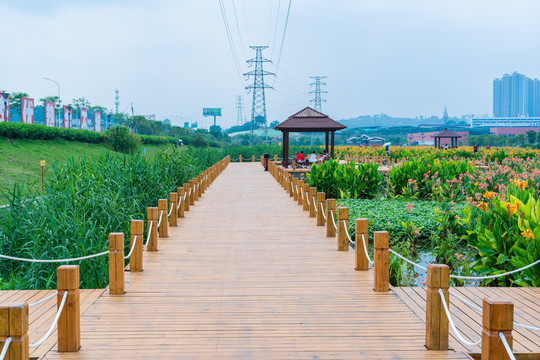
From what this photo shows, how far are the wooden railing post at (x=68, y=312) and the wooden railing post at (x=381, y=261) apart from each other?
2806 mm

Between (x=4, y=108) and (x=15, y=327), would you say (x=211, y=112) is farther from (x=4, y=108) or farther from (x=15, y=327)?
(x=15, y=327)

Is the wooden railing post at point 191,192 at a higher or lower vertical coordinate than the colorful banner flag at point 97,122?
lower

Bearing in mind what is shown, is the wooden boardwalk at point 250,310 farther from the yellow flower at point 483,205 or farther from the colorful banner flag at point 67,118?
the colorful banner flag at point 67,118

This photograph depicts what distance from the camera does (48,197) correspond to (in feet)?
27.3

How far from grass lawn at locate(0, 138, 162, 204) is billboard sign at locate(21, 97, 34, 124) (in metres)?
1.96

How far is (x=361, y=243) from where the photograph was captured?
6160 millimetres

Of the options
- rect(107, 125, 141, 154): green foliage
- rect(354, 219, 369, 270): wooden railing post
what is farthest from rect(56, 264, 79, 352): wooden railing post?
rect(107, 125, 141, 154): green foliage

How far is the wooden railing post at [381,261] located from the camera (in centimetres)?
515

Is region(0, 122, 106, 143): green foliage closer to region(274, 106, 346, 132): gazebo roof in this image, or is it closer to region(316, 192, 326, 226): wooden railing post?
region(274, 106, 346, 132): gazebo roof

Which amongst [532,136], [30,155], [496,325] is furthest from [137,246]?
[532,136]

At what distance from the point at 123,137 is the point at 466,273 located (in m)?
27.8

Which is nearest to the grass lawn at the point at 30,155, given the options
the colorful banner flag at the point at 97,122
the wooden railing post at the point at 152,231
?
the colorful banner flag at the point at 97,122

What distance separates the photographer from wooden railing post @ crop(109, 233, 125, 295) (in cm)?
512

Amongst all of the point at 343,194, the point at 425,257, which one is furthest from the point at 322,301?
the point at 343,194
